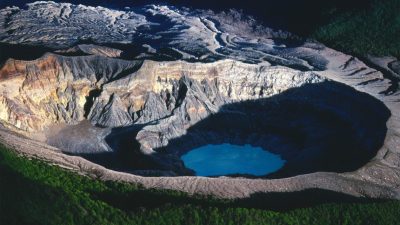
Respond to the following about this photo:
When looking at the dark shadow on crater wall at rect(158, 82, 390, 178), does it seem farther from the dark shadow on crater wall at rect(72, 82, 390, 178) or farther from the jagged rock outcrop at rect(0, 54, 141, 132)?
the jagged rock outcrop at rect(0, 54, 141, 132)

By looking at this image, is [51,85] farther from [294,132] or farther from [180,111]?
[294,132]

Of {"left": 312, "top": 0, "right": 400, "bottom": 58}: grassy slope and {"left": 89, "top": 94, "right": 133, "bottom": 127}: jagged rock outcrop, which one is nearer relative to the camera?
{"left": 89, "top": 94, "right": 133, "bottom": 127}: jagged rock outcrop

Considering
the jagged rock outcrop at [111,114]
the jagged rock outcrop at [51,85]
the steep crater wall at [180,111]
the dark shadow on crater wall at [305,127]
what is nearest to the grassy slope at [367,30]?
the steep crater wall at [180,111]

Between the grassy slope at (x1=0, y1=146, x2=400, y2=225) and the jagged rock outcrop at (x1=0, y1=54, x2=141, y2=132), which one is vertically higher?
the grassy slope at (x1=0, y1=146, x2=400, y2=225)

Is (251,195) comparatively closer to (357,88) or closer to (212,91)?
(212,91)

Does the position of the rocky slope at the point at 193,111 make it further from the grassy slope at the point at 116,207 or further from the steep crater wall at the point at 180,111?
the grassy slope at the point at 116,207

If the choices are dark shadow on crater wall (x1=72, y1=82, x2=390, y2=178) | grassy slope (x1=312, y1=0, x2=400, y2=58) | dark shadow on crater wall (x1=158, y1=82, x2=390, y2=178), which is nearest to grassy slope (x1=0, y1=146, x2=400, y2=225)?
dark shadow on crater wall (x1=72, y1=82, x2=390, y2=178)

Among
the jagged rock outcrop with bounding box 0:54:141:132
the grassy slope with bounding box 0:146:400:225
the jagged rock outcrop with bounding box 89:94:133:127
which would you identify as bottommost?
the jagged rock outcrop with bounding box 89:94:133:127
